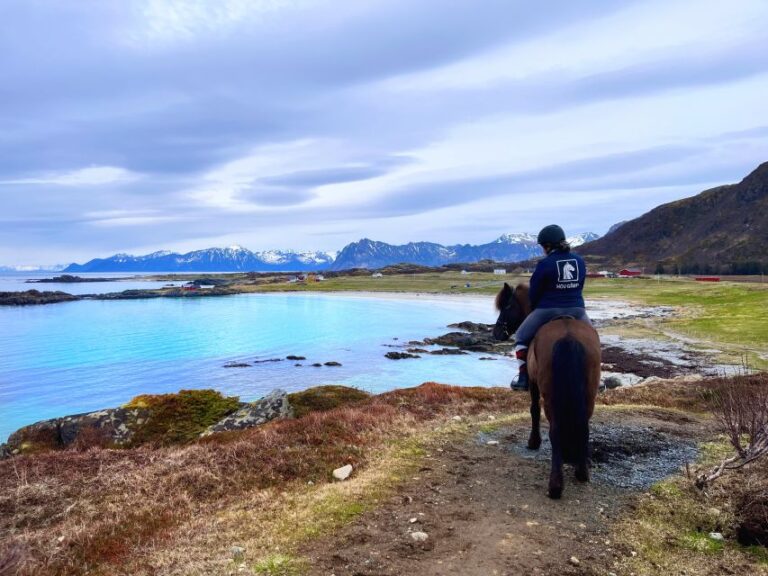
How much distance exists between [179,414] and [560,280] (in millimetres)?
13208

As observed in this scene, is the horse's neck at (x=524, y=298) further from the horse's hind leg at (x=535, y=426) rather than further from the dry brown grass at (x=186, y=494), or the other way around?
the dry brown grass at (x=186, y=494)

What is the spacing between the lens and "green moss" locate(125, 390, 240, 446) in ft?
50.2

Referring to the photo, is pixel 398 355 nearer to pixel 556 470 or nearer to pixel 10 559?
pixel 556 470

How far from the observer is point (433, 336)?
5934 cm

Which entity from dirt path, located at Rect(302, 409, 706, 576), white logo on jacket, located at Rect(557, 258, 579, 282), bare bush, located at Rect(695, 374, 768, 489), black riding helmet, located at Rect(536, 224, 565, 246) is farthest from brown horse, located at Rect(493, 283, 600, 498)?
bare bush, located at Rect(695, 374, 768, 489)

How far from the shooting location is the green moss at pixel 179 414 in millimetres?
15297

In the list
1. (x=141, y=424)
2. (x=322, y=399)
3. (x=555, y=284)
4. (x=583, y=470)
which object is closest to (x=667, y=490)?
(x=583, y=470)

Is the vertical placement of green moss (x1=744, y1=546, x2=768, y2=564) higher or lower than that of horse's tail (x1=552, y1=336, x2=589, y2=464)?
lower

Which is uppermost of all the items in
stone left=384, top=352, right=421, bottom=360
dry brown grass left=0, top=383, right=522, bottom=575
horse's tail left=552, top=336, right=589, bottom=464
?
horse's tail left=552, top=336, right=589, bottom=464

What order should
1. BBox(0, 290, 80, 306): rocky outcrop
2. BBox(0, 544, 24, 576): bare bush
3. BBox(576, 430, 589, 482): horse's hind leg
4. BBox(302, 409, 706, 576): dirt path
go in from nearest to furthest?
1. BBox(0, 544, 24, 576): bare bush
2. BBox(302, 409, 706, 576): dirt path
3. BBox(576, 430, 589, 482): horse's hind leg
4. BBox(0, 290, 80, 306): rocky outcrop

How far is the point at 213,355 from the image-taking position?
52062 millimetres

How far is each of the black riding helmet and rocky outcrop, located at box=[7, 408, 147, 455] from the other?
13374 millimetres

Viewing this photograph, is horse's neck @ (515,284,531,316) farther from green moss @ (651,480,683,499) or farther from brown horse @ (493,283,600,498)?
green moss @ (651,480,683,499)

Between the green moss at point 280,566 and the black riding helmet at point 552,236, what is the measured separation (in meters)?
6.72
